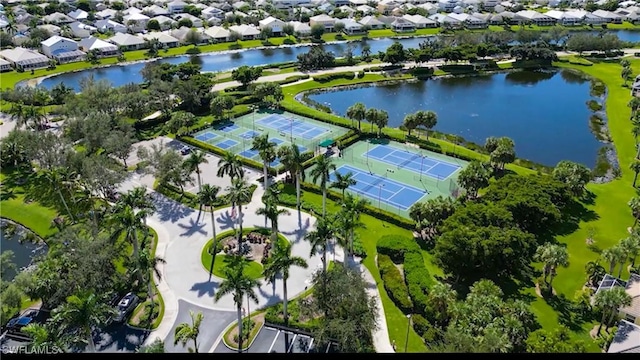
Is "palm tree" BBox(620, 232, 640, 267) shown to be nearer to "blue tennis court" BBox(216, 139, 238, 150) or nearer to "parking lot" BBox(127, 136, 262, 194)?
"parking lot" BBox(127, 136, 262, 194)

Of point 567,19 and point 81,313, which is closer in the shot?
point 81,313

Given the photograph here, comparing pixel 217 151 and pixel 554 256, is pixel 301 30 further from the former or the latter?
pixel 554 256

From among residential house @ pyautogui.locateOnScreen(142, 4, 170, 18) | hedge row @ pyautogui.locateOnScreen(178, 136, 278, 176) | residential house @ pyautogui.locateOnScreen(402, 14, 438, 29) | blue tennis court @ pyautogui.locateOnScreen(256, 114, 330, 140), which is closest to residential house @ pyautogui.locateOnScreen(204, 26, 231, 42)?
residential house @ pyautogui.locateOnScreen(142, 4, 170, 18)

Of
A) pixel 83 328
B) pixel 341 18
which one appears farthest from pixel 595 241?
pixel 341 18

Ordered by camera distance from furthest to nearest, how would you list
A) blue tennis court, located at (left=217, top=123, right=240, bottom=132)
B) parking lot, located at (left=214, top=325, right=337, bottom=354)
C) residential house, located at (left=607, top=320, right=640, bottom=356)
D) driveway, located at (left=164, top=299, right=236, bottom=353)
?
blue tennis court, located at (left=217, top=123, right=240, bottom=132), driveway, located at (left=164, top=299, right=236, bottom=353), parking lot, located at (left=214, top=325, right=337, bottom=354), residential house, located at (left=607, top=320, right=640, bottom=356)

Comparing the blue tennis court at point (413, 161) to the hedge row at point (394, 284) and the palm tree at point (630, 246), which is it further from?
the palm tree at point (630, 246)

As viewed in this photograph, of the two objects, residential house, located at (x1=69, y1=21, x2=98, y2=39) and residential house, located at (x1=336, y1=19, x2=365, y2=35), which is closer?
residential house, located at (x1=69, y1=21, x2=98, y2=39)

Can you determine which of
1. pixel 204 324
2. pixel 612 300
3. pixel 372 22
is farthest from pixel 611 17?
pixel 204 324
